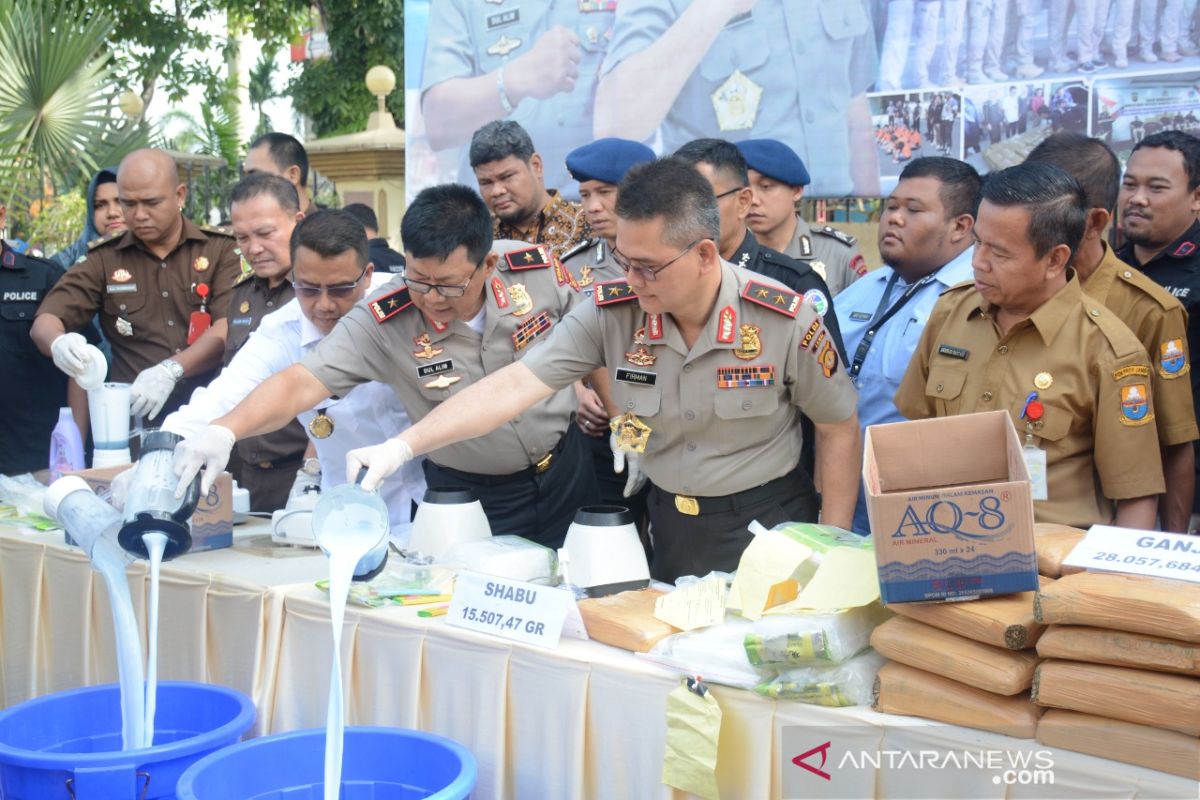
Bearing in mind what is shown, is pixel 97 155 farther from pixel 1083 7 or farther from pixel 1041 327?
pixel 1041 327

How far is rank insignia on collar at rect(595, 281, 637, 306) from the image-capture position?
2.59m

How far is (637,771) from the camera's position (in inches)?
77.6

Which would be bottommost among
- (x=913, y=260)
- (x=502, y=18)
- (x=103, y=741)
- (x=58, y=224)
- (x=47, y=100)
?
(x=103, y=741)

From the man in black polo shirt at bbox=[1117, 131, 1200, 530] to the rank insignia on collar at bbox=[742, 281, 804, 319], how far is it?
111 cm

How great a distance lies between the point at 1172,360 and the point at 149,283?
Answer: 11.4 ft

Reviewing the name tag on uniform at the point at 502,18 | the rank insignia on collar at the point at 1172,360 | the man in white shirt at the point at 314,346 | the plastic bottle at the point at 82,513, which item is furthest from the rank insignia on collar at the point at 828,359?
the name tag on uniform at the point at 502,18

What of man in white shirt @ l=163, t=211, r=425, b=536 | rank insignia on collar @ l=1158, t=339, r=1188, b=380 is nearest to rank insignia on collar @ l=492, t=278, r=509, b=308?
man in white shirt @ l=163, t=211, r=425, b=536

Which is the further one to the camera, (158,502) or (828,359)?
(828,359)

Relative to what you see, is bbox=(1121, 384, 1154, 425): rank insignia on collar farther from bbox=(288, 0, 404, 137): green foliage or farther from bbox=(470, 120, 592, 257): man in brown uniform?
bbox=(288, 0, 404, 137): green foliage

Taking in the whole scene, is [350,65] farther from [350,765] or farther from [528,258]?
[350,765]

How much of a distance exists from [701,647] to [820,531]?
1.37 ft

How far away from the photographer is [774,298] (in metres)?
2.51

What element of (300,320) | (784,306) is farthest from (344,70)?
(784,306)

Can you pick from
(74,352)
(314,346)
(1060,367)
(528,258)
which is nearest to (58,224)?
(74,352)
